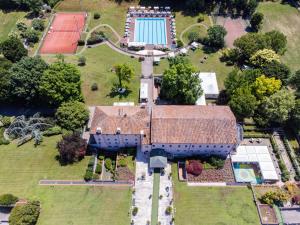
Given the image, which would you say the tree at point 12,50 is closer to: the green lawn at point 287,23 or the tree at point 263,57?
the tree at point 263,57

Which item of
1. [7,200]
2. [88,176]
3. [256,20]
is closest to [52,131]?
[88,176]

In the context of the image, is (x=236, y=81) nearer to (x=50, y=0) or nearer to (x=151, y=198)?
(x=151, y=198)

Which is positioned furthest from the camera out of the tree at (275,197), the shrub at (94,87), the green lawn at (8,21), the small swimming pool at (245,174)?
the green lawn at (8,21)

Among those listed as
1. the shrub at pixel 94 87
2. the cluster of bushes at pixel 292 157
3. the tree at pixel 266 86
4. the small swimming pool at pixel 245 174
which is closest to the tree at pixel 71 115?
the shrub at pixel 94 87

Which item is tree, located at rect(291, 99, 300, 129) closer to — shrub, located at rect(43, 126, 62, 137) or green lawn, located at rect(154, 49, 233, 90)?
green lawn, located at rect(154, 49, 233, 90)

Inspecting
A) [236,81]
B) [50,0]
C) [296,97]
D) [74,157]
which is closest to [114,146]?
[74,157]
